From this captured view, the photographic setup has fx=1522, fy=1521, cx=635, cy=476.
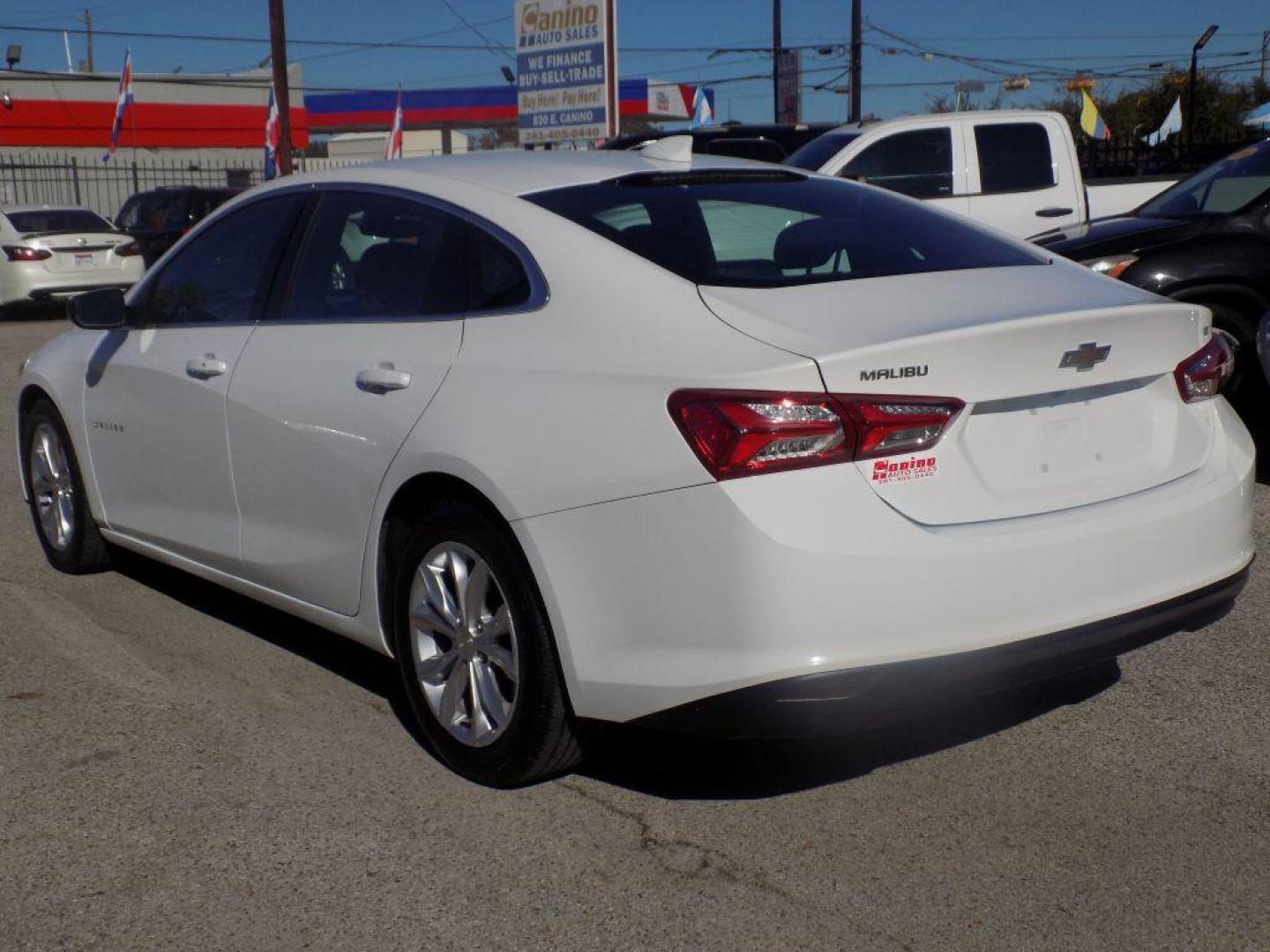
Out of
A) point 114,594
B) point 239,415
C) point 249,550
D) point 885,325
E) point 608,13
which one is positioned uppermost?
point 608,13

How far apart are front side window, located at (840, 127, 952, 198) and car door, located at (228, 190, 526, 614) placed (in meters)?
8.02

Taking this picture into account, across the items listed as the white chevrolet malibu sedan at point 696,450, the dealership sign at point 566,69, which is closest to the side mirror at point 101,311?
the white chevrolet malibu sedan at point 696,450

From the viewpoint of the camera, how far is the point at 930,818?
3.67m

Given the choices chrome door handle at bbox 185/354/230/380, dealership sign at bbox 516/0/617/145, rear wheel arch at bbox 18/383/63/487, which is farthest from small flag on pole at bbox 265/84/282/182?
chrome door handle at bbox 185/354/230/380

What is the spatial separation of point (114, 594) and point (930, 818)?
3546 mm

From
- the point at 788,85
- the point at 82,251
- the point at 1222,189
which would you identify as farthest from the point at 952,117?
the point at 788,85

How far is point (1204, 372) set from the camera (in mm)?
3842

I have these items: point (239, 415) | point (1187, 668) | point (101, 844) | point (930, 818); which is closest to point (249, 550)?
point (239, 415)

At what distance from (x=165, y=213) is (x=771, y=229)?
21.1m

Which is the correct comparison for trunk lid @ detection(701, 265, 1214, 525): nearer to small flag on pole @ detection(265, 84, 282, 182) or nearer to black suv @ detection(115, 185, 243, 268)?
black suv @ detection(115, 185, 243, 268)

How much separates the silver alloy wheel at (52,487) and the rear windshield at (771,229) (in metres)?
2.86

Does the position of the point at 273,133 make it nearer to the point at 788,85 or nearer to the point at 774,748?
the point at 788,85

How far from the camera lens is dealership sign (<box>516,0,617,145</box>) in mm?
23953

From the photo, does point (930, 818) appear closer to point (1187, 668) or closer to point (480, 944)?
point (480, 944)
